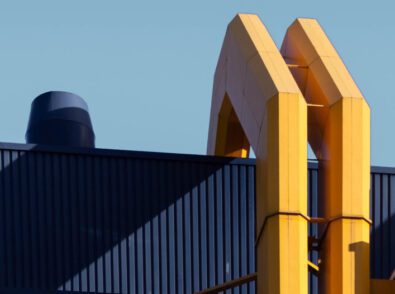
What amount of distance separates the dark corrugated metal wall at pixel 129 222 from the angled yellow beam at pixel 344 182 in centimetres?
704

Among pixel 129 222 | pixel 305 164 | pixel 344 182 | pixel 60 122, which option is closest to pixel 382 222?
pixel 129 222

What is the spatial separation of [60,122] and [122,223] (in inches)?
277

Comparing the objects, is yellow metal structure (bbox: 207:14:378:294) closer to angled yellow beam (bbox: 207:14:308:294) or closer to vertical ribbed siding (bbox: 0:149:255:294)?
angled yellow beam (bbox: 207:14:308:294)

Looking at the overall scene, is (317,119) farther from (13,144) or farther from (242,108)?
(13,144)

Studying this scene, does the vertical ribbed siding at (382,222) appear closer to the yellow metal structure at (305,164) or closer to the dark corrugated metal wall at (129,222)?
the dark corrugated metal wall at (129,222)

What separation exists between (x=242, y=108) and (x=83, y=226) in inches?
232

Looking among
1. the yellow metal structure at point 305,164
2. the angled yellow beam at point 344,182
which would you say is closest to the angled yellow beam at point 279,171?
the yellow metal structure at point 305,164

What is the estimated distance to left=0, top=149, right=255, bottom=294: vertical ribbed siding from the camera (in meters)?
28.3

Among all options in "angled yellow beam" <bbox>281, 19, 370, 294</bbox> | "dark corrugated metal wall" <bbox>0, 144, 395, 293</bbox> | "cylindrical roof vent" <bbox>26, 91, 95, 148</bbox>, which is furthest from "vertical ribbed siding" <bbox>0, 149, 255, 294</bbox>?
"angled yellow beam" <bbox>281, 19, 370, 294</bbox>

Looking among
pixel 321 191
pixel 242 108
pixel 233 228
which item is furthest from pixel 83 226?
pixel 321 191

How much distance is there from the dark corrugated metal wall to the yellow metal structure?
6.02 metres

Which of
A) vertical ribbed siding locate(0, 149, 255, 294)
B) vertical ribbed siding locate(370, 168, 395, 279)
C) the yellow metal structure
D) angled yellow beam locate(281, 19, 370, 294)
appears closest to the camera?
the yellow metal structure

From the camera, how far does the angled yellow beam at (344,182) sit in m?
20.8

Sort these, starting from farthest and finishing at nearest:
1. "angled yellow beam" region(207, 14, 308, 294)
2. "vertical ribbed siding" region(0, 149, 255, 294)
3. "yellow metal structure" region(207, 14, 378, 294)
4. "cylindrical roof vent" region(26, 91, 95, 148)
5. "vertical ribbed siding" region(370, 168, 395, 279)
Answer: "cylindrical roof vent" region(26, 91, 95, 148) → "vertical ribbed siding" region(370, 168, 395, 279) → "vertical ribbed siding" region(0, 149, 255, 294) → "yellow metal structure" region(207, 14, 378, 294) → "angled yellow beam" region(207, 14, 308, 294)
